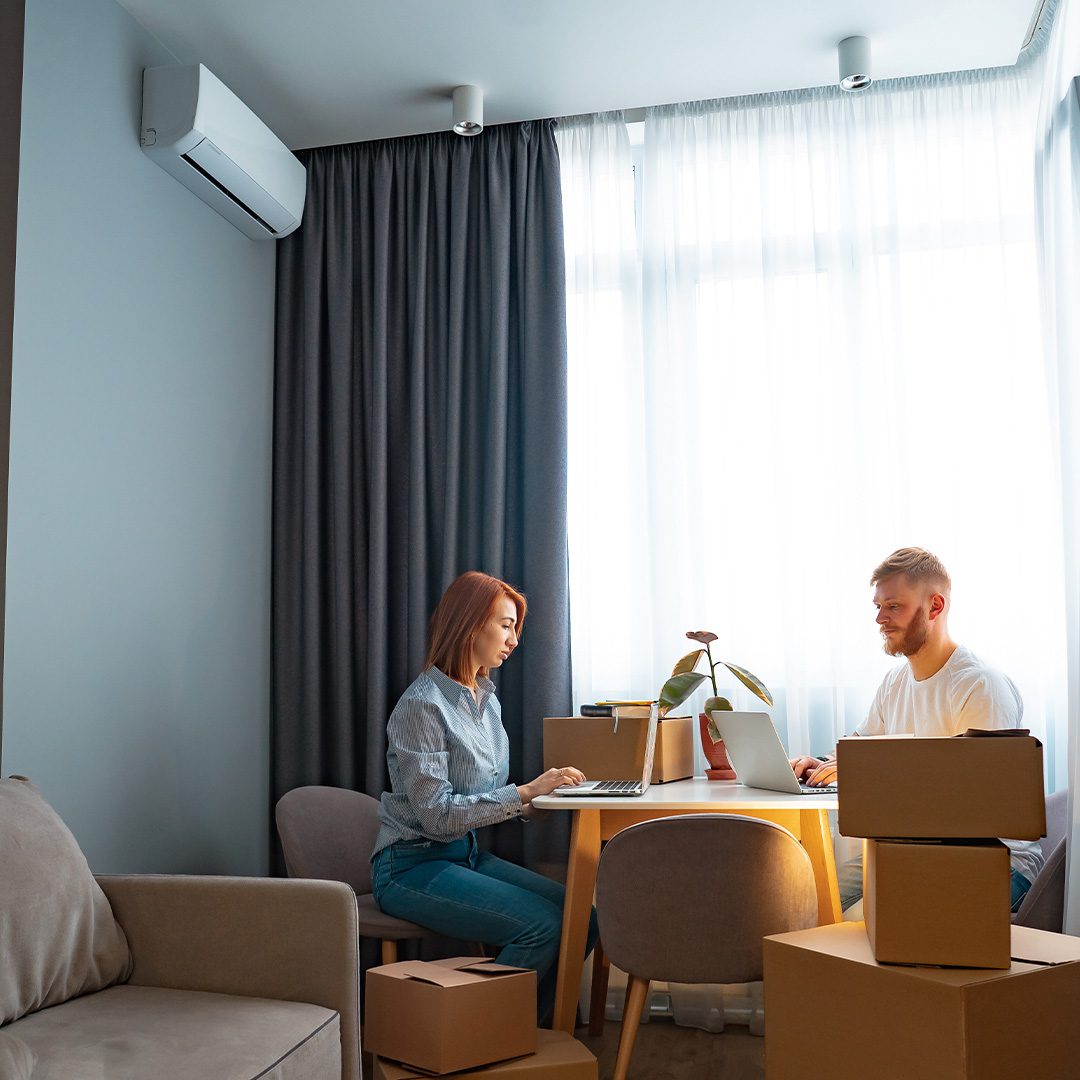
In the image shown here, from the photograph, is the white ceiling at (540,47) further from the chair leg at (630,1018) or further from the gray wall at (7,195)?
the chair leg at (630,1018)

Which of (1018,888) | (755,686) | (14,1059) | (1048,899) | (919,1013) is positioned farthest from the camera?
(755,686)

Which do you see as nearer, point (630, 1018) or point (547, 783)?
point (630, 1018)

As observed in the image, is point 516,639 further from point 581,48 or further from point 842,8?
point 842,8

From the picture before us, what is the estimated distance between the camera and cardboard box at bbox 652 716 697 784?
2809 mm

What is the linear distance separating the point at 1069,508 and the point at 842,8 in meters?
1.42

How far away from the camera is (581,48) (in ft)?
9.66

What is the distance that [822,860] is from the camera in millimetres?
2438

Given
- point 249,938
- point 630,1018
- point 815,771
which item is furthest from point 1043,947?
point 249,938

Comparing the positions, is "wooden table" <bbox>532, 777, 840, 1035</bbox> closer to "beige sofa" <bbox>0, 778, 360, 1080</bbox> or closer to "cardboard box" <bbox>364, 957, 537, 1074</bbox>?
"cardboard box" <bbox>364, 957, 537, 1074</bbox>

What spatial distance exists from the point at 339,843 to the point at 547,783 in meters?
0.68

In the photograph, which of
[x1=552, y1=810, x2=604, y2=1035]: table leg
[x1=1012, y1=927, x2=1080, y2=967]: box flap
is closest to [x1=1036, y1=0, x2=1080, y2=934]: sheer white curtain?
[x1=1012, y1=927, x2=1080, y2=967]: box flap

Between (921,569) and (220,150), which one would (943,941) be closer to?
(921,569)

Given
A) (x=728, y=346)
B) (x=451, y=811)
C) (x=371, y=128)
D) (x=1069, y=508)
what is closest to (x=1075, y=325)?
(x=1069, y=508)

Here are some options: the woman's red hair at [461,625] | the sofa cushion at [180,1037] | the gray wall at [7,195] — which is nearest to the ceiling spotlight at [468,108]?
the gray wall at [7,195]
